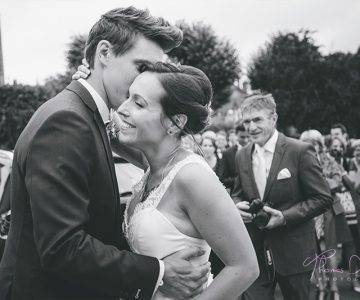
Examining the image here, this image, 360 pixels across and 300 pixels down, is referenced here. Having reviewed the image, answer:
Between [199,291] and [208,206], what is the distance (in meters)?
0.43

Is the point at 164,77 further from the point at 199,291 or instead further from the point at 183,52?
the point at 183,52

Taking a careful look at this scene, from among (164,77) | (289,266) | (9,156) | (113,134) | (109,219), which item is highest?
(164,77)

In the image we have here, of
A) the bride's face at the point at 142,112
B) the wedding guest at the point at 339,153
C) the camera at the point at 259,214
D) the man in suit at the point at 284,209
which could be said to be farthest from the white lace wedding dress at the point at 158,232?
the wedding guest at the point at 339,153

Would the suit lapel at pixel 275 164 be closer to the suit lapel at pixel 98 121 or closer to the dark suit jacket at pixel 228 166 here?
the dark suit jacket at pixel 228 166

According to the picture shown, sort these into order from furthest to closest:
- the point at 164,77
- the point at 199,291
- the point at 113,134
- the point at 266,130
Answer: the point at 266,130 < the point at 113,134 < the point at 164,77 < the point at 199,291

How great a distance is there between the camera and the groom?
211 cm

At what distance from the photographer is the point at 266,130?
211 inches

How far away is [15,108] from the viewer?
14453mm

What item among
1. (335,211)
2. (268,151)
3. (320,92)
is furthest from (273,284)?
(320,92)

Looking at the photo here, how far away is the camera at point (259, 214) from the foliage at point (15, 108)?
9.15 meters

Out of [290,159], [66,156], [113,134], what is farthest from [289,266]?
[66,156]

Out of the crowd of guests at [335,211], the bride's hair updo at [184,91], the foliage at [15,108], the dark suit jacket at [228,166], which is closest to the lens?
the bride's hair updo at [184,91]

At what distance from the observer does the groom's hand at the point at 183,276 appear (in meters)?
2.35

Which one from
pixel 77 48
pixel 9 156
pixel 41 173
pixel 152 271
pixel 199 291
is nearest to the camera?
pixel 41 173
